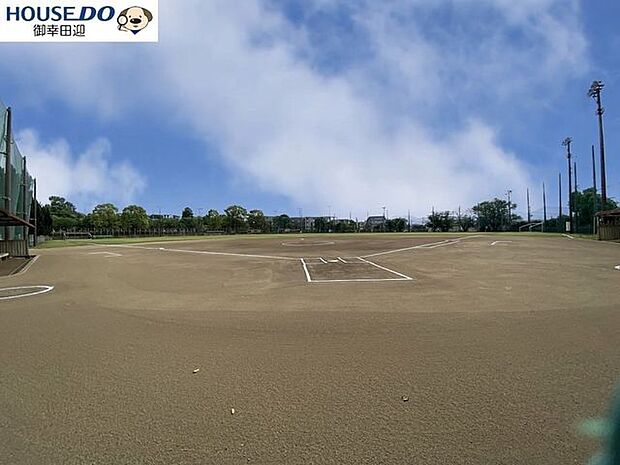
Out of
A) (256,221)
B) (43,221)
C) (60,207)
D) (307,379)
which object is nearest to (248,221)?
(256,221)

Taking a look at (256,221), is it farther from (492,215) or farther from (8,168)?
(8,168)

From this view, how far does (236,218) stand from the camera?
88562 mm

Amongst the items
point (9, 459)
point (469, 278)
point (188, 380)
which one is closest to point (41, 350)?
point (188, 380)

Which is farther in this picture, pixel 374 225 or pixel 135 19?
pixel 374 225

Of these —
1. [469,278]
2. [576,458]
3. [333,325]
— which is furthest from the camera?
[469,278]

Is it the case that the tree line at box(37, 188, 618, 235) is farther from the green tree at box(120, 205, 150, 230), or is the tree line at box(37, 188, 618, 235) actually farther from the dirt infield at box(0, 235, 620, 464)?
the dirt infield at box(0, 235, 620, 464)

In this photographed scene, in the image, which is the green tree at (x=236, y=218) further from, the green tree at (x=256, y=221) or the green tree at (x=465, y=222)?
the green tree at (x=465, y=222)

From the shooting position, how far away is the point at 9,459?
2.46m

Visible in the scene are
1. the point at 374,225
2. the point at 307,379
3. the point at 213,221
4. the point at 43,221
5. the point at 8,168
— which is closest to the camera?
the point at 307,379

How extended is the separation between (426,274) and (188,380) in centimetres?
923

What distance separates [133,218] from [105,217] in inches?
188

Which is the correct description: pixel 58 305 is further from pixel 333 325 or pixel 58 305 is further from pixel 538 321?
pixel 538 321

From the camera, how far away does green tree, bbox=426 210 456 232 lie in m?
93.2

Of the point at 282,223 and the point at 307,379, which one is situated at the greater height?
the point at 282,223
